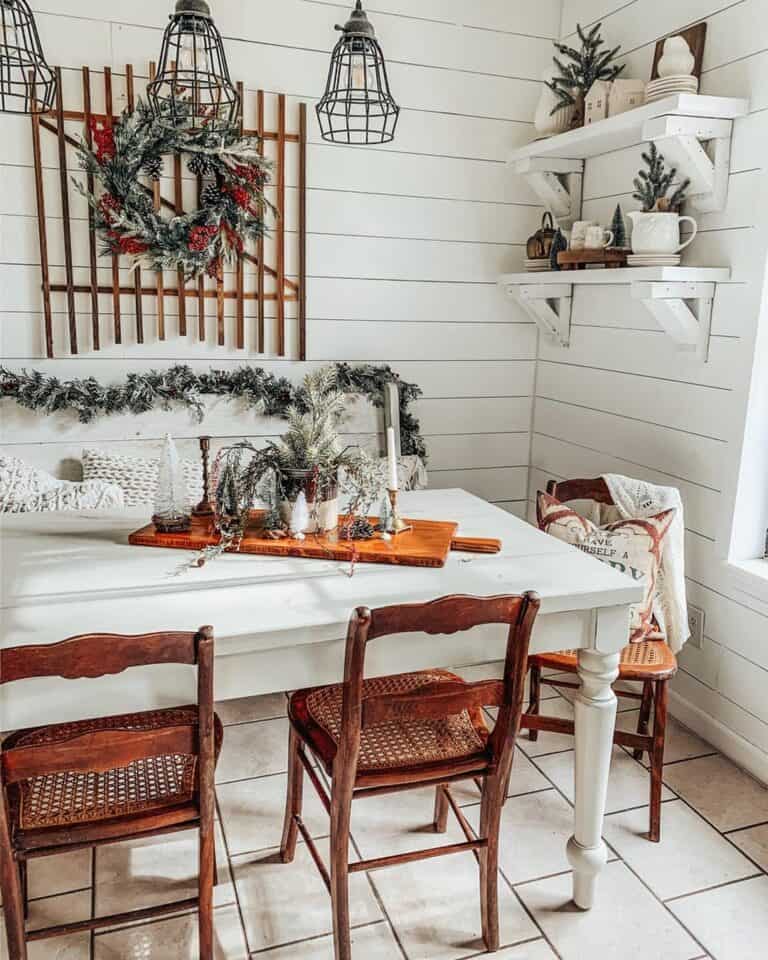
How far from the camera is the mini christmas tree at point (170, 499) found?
6.72ft

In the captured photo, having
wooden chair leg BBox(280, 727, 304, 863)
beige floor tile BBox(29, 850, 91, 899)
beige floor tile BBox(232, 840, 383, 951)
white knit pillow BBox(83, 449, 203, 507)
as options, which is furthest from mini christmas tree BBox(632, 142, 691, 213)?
beige floor tile BBox(29, 850, 91, 899)

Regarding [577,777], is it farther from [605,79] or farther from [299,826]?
[605,79]

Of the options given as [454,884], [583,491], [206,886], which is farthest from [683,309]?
[206,886]

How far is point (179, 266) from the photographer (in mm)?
2980

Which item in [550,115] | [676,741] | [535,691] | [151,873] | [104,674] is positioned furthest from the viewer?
[550,115]

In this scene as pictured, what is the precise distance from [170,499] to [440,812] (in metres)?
1.13

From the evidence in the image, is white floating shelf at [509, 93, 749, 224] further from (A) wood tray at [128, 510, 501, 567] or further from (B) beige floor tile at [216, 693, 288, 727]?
(B) beige floor tile at [216, 693, 288, 727]

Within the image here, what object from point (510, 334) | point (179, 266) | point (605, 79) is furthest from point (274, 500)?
point (605, 79)

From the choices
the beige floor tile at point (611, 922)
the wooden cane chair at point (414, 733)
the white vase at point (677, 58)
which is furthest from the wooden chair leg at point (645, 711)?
the white vase at point (677, 58)

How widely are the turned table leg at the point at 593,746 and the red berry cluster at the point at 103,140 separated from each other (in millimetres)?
2262

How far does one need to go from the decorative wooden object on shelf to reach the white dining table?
116cm

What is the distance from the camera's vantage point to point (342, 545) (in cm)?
201

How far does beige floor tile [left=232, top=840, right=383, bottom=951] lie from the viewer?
75.3 inches

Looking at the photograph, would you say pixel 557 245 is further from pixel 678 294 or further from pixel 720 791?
pixel 720 791
